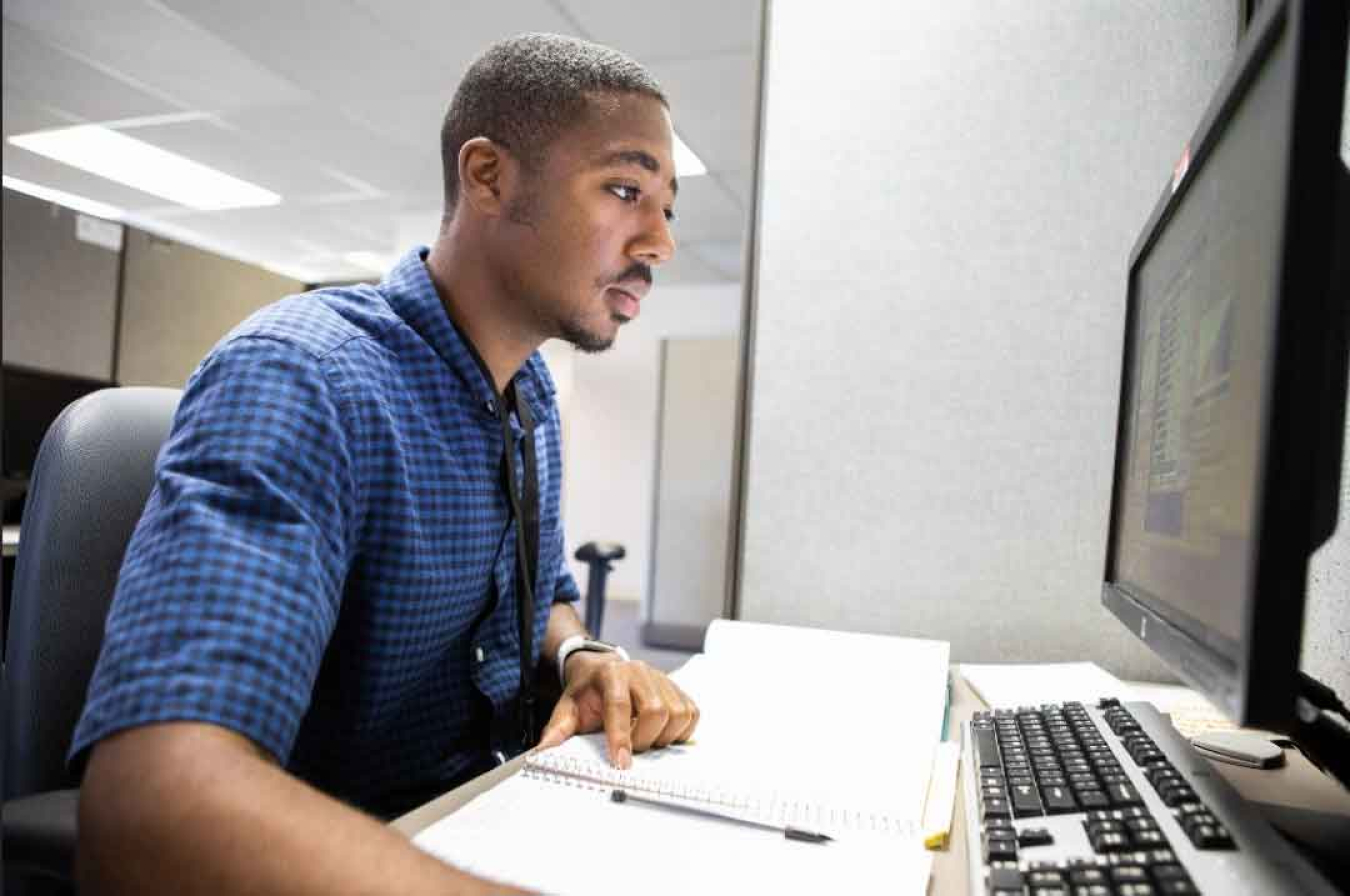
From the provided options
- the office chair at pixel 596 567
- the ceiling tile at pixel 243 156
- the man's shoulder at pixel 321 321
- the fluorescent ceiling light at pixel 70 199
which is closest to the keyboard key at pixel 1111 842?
the man's shoulder at pixel 321 321

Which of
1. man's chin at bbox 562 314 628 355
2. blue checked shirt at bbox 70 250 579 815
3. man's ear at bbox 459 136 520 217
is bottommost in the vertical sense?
blue checked shirt at bbox 70 250 579 815

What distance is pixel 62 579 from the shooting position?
0.64m

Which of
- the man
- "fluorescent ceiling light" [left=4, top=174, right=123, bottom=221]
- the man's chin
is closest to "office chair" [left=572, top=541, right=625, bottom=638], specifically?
the man

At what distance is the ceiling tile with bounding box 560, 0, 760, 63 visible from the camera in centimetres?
214

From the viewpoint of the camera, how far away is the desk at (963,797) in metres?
0.40

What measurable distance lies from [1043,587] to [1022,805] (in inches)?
22.4

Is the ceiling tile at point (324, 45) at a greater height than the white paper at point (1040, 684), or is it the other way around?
the ceiling tile at point (324, 45)

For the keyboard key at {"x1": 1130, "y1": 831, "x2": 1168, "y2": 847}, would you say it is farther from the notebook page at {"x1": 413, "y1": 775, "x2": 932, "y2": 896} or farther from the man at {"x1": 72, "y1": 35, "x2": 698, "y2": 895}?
the man at {"x1": 72, "y1": 35, "x2": 698, "y2": 895}

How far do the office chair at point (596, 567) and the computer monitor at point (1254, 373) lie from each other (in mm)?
1429

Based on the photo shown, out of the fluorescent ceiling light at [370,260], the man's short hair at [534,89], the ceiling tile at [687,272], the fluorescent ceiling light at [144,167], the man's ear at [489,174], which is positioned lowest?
the man's ear at [489,174]

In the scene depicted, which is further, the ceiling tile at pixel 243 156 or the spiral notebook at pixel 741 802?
the ceiling tile at pixel 243 156

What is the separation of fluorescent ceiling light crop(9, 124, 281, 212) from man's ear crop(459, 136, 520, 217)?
3358mm

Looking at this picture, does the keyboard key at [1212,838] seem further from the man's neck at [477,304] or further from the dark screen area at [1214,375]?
the man's neck at [477,304]

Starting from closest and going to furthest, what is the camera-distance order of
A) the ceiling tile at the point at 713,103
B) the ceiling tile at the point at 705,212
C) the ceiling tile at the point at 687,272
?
the ceiling tile at the point at 713,103 < the ceiling tile at the point at 705,212 < the ceiling tile at the point at 687,272
